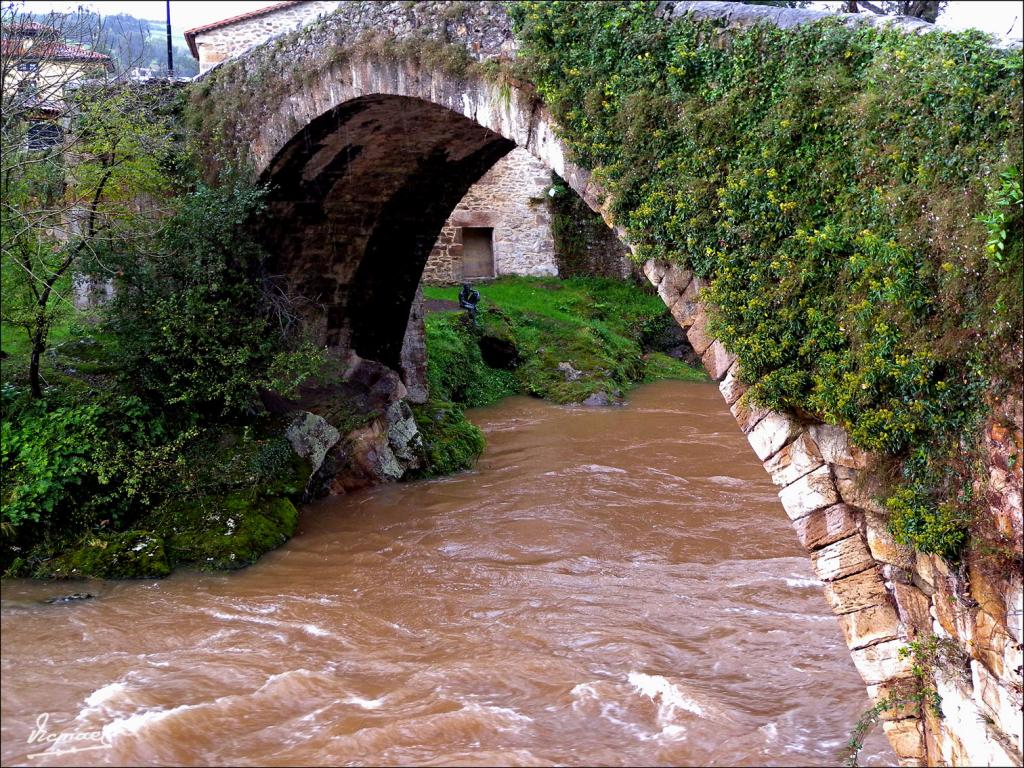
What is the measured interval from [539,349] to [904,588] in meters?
11.6

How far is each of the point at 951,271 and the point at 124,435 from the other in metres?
6.20

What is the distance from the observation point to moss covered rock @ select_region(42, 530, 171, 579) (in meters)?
6.61

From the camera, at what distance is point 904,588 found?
3730 mm

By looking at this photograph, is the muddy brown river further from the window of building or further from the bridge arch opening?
the window of building

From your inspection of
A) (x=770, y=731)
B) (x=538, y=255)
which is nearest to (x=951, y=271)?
(x=770, y=731)

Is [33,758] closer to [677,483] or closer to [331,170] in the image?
[331,170]

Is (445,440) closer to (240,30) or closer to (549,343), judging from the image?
(549,343)

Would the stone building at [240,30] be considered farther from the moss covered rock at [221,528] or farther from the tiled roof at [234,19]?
the moss covered rock at [221,528]

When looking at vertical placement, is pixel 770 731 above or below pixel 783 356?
below

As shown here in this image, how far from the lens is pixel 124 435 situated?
24.3 feet

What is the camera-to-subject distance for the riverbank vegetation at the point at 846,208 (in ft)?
10.9

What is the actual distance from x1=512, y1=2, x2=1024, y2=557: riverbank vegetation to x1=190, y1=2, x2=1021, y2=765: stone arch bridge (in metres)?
0.18

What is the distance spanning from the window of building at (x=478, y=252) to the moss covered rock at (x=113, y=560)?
12.4 metres

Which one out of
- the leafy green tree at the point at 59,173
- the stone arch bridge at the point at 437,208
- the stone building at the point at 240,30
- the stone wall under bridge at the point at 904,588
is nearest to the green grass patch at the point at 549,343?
the stone arch bridge at the point at 437,208
